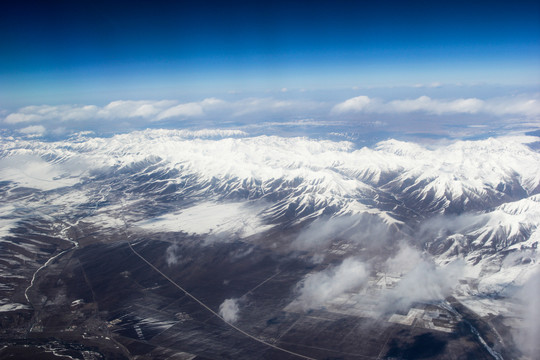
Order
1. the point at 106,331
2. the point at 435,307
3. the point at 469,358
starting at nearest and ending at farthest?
the point at 469,358
the point at 106,331
the point at 435,307

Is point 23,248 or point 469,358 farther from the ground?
point 23,248

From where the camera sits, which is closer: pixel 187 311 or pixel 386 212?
pixel 187 311

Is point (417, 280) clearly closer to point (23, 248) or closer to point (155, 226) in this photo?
point (155, 226)

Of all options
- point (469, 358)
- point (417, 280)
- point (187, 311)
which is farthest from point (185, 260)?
point (469, 358)

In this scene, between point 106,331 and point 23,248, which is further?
point 23,248

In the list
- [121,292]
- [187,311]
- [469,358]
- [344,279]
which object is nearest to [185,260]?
[121,292]

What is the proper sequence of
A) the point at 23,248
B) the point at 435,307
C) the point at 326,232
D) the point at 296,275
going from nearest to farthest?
the point at 435,307 → the point at 296,275 → the point at 23,248 → the point at 326,232

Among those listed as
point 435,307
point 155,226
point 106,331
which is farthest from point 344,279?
point 155,226

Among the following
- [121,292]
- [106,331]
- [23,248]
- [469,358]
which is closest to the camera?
[469,358]

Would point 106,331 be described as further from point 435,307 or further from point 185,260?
point 435,307

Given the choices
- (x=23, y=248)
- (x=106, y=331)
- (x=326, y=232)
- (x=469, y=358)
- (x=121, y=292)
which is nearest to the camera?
(x=469, y=358)
